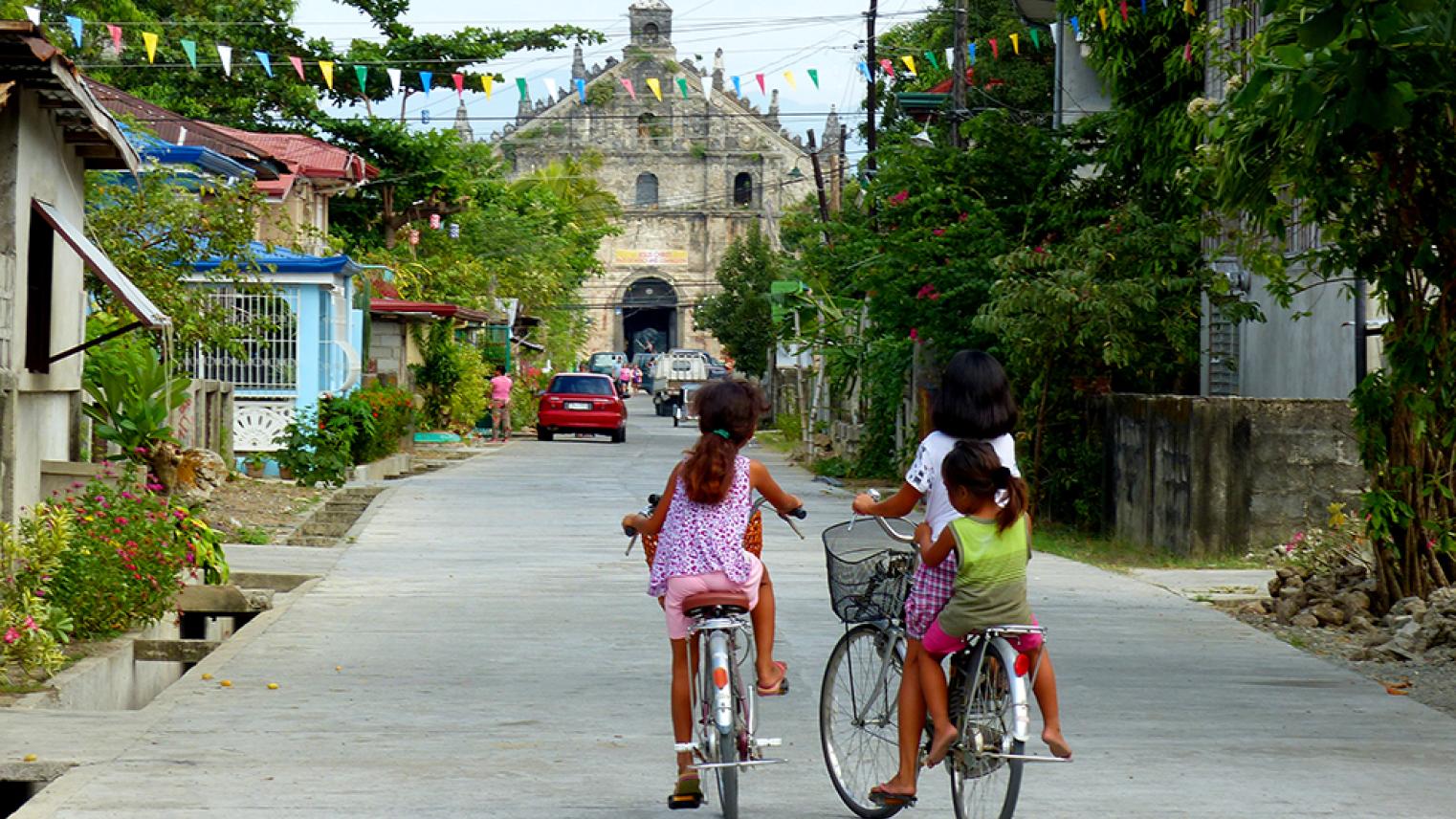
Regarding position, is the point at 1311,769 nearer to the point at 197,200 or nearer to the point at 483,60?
the point at 197,200

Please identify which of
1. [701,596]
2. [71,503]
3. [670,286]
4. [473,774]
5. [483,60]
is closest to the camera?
[701,596]

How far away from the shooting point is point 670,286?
9681cm

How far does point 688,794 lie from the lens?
6.97 m

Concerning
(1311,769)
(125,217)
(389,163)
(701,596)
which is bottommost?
(1311,769)

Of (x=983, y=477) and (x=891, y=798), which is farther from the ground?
(x=983, y=477)

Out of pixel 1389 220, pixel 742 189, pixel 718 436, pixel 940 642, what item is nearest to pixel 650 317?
pixel 742 189

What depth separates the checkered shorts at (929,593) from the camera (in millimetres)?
6559

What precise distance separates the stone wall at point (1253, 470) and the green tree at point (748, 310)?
43.0m

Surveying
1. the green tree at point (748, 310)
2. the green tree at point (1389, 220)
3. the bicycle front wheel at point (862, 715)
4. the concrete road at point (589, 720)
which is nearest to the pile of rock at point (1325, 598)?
the green tree at point (1389, 220)

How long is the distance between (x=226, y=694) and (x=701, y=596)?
3669mm

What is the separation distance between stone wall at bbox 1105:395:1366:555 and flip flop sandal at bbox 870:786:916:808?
11.4 m

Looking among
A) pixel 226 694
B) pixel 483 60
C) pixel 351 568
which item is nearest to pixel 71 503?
pixel 226 694

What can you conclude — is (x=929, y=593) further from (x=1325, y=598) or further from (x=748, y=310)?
(x=748, y=310)

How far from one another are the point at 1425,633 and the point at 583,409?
35942mm
